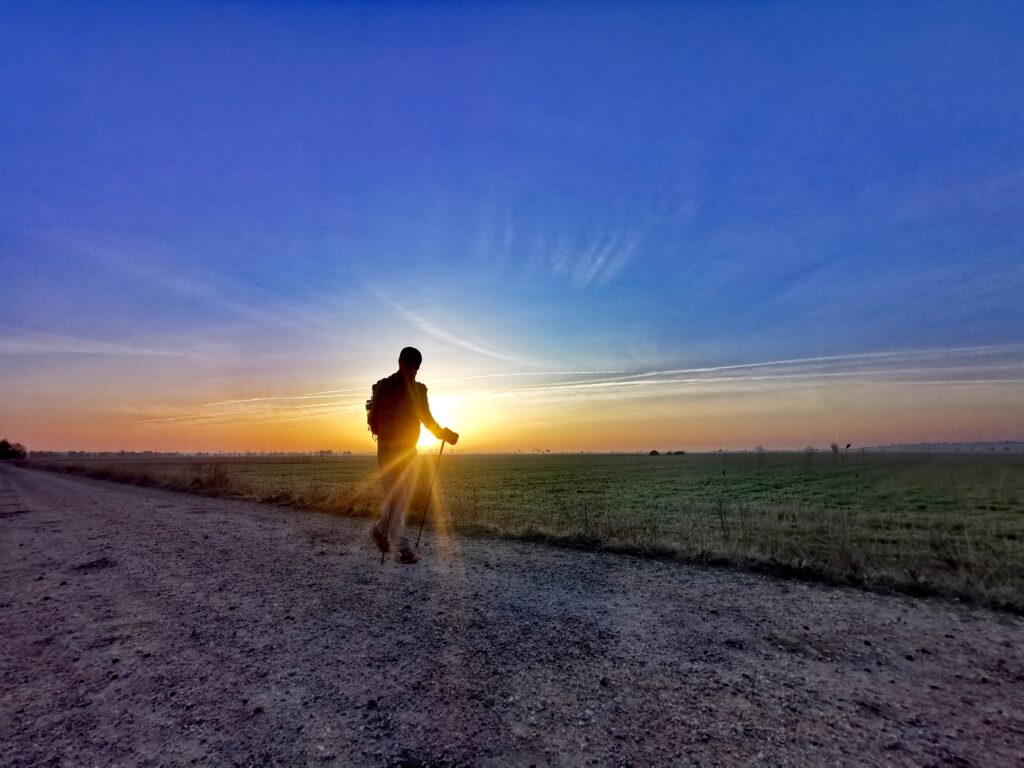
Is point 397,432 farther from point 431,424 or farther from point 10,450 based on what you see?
point 10,450

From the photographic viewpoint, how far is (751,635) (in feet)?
13.1

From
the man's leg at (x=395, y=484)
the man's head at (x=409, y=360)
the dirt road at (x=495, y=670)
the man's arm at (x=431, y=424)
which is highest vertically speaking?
the man's head at (x=409, y=360)

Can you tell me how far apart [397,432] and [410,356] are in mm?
1063

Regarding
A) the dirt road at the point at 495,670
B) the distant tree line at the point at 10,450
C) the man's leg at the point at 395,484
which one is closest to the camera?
the dirt road at the point at 495,670

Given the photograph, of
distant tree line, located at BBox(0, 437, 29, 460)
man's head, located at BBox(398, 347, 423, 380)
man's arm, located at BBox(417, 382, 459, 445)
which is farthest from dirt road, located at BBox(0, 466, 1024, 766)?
distant tree line, located at BBox(0, 437, 29, 460)

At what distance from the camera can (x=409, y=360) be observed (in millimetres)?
7141

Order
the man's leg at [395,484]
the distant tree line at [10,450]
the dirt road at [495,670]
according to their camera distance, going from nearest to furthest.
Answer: the dirt road at [495,670] < the man's leg at [395,484] < the distant tree line at [10,450]

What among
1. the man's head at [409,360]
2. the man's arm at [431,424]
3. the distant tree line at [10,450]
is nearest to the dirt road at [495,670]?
the man's arm at [431,424]

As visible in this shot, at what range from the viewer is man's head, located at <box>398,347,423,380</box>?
711 centimetres

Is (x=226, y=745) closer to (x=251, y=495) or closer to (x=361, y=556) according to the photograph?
(x=361, y=556)

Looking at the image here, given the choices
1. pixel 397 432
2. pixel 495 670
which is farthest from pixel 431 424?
pixel 495 670

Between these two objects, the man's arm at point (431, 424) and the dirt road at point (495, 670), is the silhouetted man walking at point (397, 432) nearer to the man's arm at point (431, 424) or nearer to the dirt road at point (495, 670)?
the man's arm at point (431, 424)

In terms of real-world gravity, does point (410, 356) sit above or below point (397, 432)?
above

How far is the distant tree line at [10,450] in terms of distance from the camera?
116m
